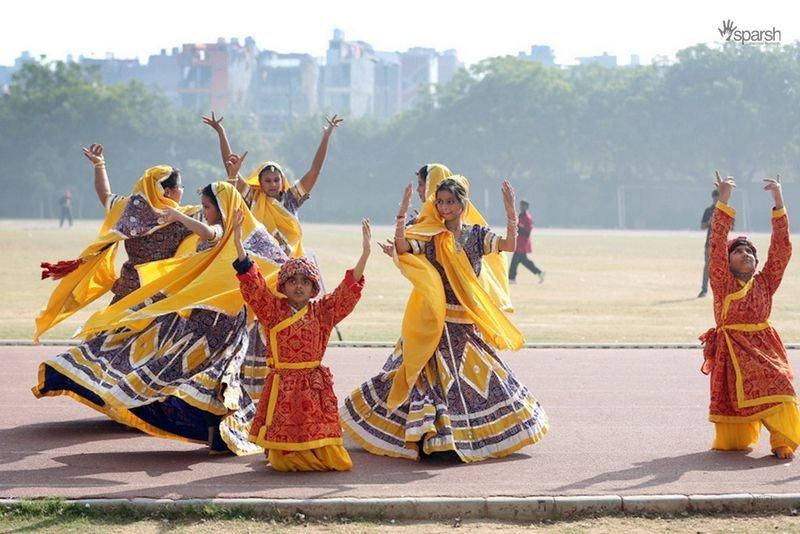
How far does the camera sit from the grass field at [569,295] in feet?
54.0

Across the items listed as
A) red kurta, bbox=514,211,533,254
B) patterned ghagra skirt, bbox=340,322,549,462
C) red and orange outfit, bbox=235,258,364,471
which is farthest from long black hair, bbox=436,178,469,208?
red kurta, bbox=514,211,533,254

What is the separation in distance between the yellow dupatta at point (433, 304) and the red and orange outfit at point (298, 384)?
644mm

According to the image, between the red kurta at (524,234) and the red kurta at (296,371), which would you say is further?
the red kurta at (524,234)

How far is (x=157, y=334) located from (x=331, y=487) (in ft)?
6.79

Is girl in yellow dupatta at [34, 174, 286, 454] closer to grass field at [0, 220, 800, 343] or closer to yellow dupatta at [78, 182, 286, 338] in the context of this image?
yellow dupatta at [78, 182, 286, 338]

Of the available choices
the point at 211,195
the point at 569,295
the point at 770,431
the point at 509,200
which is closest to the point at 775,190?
the point at 770,431

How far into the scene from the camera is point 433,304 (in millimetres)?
8508

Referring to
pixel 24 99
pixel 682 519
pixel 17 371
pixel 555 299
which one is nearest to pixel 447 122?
pixel 24 99

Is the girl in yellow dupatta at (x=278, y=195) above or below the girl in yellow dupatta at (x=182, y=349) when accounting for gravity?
above

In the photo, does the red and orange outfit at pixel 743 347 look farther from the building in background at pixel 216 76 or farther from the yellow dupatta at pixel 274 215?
the building in background at pixel 216 76

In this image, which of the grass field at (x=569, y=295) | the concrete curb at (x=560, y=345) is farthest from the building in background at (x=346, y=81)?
the concrete curb at (x=560, y=345)

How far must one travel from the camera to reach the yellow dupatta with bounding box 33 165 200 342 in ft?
32.0

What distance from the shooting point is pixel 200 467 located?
8.00 m

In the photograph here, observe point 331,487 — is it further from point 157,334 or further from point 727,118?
point 727,118
